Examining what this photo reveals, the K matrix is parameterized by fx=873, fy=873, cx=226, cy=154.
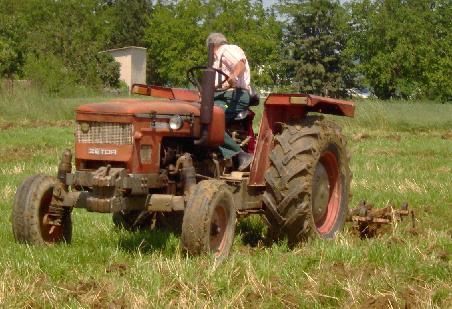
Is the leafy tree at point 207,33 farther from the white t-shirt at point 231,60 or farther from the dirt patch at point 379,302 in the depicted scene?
the dirt patch at point 379,302

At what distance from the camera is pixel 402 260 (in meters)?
6.29

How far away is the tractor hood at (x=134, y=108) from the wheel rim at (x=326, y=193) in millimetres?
1410

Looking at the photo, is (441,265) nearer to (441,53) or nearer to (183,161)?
(183,161)

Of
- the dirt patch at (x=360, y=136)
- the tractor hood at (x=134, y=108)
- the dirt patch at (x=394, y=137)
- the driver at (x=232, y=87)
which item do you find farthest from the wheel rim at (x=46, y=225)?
the dirt patch at (x=394, y=137)

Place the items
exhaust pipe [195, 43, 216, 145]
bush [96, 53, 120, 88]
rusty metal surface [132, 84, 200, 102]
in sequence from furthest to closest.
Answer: bush [96, 53, 120, 88], rusty metal surface [132, 84, 200, 102], exhaust pipe [195, 43, 216, 145]

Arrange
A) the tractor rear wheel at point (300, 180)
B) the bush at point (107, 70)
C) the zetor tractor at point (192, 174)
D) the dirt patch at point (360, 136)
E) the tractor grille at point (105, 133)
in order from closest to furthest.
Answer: the zetor tractor at point (192, 174)
the tractor grille at point (105, 133)
the tractor rear wheel at point (300, 180)
the dirt patch at point (360, 136)
the bush at point (107, 70)

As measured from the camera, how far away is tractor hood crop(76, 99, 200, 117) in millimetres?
6957

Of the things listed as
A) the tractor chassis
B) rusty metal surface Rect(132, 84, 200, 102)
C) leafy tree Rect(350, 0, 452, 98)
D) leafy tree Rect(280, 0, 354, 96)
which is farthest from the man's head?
leafy tree Rect(280, 0, 354, 96)

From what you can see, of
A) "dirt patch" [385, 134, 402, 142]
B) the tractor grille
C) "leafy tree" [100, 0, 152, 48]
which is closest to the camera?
the tractor grille

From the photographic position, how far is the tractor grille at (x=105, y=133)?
6938 millimetres

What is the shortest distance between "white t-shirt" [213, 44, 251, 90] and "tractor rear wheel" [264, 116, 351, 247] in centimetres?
62

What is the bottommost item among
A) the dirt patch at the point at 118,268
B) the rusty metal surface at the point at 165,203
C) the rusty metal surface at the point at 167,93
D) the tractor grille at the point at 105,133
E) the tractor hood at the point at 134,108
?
the dirt patch at the point at 118,268

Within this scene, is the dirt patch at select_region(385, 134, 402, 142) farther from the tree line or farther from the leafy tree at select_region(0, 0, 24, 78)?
the tree line

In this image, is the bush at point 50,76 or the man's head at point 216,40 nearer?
the man's head at point 216,40
